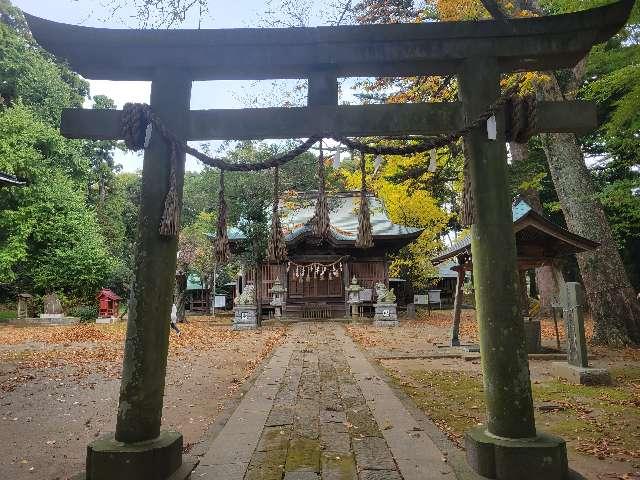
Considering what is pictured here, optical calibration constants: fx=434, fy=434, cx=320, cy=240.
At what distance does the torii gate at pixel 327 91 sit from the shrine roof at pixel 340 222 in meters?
15.0

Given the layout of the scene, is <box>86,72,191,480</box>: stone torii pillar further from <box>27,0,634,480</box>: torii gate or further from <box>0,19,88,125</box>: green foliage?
<box>0,19,88,125</box>: green foliage

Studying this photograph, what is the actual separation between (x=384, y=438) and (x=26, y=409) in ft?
16.8

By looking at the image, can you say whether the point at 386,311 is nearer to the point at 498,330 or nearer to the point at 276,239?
the point at 276,239

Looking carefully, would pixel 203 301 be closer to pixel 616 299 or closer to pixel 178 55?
pixel 616 299

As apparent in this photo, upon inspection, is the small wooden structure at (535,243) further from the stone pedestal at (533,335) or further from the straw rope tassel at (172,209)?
the straw rope tassel at (172,209)

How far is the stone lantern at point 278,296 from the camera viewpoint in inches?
859

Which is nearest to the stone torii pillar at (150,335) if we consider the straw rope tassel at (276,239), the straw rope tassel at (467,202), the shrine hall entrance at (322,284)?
the straw rope tassel at (276,239)

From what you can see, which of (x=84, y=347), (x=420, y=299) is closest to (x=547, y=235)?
(x=84, y=347)

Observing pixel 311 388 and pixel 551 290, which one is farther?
pixel 551 290

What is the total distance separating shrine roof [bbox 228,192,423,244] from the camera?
836 inches

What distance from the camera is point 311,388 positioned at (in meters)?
6.90

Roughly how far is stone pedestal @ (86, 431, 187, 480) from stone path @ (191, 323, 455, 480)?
0.36 m

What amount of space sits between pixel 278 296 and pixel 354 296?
396 cm

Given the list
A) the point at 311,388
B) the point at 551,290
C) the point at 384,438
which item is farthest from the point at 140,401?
the point at 551,290
